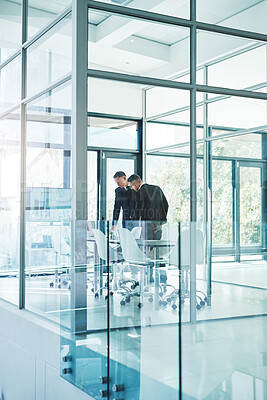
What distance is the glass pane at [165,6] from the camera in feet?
19.5

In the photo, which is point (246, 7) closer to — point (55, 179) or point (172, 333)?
point (55, 179)

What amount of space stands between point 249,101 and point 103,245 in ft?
9.82

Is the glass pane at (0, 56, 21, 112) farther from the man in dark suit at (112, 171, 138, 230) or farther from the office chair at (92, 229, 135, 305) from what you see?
the office chair at (92, 229, 135, 305)

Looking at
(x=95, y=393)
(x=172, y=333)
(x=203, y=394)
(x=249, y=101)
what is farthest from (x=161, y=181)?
(x=203, y=394)

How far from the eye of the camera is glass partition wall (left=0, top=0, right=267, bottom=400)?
485 centimetres

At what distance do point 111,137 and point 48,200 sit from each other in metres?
1.14

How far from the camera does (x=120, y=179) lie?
19.0 ft

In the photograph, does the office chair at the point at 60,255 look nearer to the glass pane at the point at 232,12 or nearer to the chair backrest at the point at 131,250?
the chair backrest at the point at 131,250

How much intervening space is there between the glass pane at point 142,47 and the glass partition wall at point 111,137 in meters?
0.01

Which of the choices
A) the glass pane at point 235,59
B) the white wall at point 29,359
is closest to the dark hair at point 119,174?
the glass pane at point 235,59

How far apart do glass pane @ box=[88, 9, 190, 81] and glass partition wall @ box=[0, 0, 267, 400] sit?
0.01 meters

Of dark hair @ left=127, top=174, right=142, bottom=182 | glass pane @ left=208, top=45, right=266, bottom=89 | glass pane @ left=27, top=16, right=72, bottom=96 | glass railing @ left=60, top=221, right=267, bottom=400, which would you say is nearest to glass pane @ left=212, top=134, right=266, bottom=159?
glass pane @ left=208, top=45, right=266, bottom=89

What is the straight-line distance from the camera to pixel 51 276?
6.31 meters

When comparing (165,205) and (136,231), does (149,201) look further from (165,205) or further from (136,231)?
(136,231)
